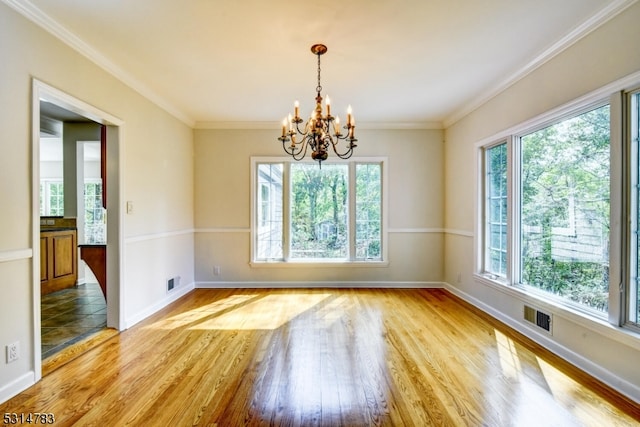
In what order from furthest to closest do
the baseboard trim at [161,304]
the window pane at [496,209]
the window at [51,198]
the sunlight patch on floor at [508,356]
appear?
the window at [51,198]
the window pane at [496,209]
the baseboard trim at [161,304]
the sunlight patch on floor at [508,356]

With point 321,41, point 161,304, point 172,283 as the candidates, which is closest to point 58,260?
point 172,283

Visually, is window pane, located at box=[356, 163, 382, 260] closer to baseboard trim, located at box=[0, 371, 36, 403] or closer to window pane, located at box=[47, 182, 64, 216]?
baseboard trim, located at box=[0, 371, 36, 403]

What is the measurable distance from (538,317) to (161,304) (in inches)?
166

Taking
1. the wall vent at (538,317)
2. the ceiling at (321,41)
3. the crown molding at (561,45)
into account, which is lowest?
the wall vent at (538,317)

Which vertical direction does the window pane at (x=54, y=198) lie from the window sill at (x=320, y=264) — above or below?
above

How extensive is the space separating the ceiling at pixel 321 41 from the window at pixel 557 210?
2.26 ft

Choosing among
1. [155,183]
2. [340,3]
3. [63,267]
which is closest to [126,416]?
[155,183]

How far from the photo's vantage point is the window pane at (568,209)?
238cm

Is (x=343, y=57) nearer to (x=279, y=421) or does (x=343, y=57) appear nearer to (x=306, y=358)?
(x=306, y=358)

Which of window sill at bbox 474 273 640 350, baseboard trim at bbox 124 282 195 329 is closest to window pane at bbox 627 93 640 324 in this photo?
window sill at bbox 474 273 640 350

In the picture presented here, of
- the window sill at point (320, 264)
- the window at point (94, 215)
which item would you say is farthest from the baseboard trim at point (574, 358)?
the window at point (94, 215)

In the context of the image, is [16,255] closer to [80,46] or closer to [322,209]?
[80,46]

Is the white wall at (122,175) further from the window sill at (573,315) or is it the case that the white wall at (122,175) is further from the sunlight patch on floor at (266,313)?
the window sill at (573,315)

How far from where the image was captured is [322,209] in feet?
16.6
